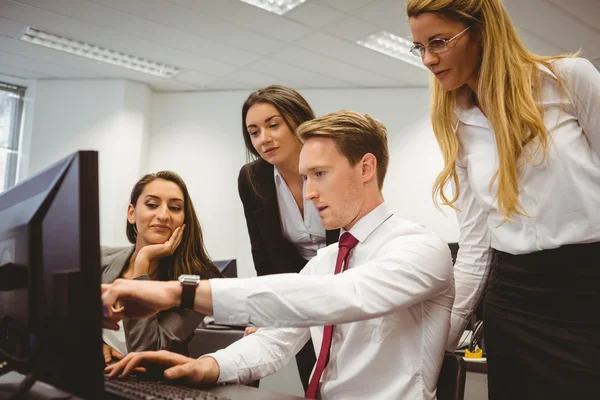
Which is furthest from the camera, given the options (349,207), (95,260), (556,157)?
(349,207)

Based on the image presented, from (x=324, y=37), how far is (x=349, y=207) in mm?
3331

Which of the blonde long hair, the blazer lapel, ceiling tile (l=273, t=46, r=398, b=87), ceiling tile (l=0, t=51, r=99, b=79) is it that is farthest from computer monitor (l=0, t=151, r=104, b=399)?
ceiling tile (l=0, t=51, r=99, b=79)

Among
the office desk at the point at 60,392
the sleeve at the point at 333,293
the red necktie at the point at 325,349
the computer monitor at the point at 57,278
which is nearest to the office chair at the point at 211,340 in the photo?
the red necktie at the point at 325,349

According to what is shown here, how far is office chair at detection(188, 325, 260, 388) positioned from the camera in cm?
173

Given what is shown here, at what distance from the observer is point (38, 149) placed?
546 cm

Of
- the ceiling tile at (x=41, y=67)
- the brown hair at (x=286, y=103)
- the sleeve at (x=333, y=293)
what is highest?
the ceiling tile at (x=41, y=67)

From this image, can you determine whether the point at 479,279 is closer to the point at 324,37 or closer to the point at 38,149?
the point at 324,37

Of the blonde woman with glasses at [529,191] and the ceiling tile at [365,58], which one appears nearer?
the blonde woman with glasses at [529,191]

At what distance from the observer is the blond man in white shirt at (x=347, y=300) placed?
0.87 meters

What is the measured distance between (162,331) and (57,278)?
992mm

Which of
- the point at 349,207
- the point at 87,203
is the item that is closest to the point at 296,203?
the point at 349,207

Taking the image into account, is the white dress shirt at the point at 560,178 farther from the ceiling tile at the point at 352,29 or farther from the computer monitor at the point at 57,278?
the ceiling tile at the point at 352,29

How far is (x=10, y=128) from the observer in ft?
18.3

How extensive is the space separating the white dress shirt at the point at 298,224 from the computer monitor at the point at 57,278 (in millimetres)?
Answer: 1163
